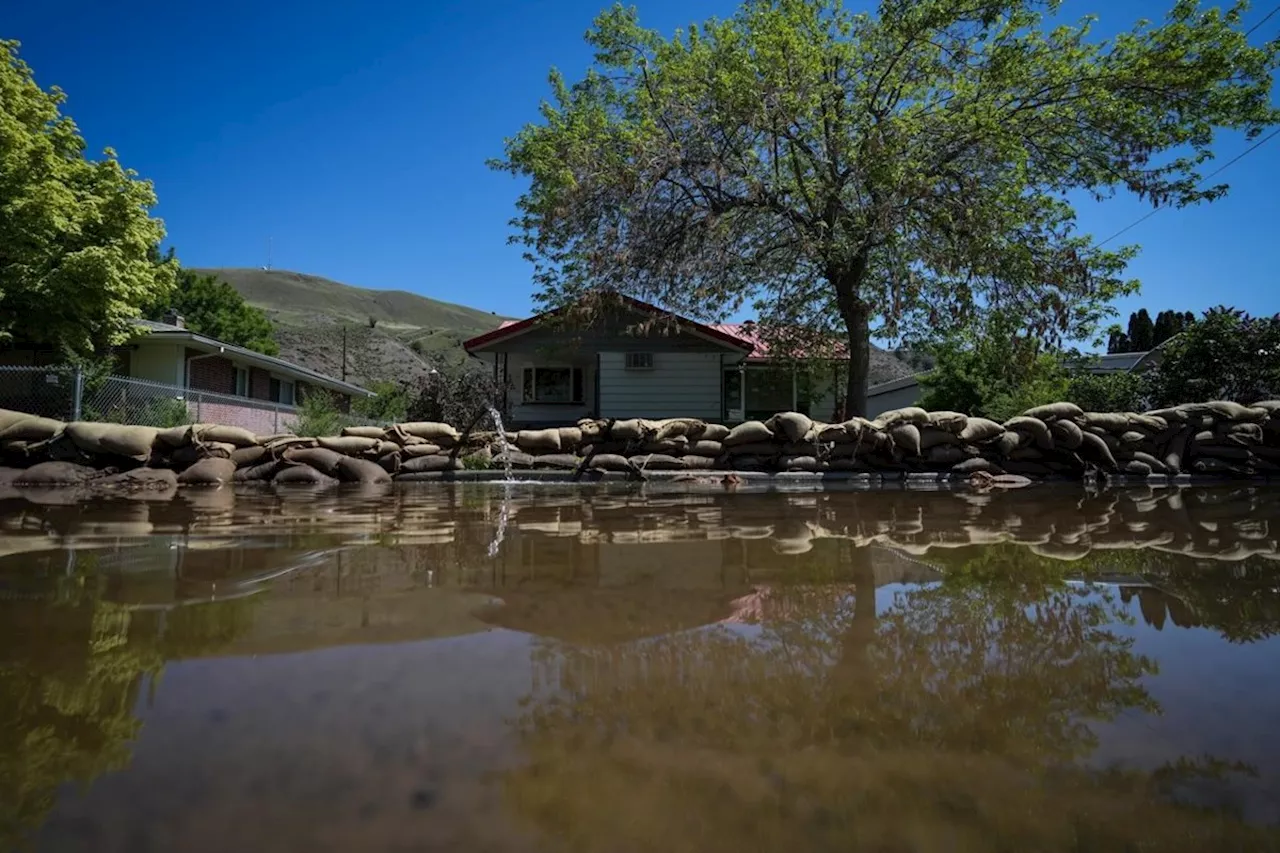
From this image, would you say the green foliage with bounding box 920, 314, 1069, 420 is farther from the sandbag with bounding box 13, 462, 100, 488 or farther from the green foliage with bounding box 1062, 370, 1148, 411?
the sandbag with bounding box 13, 462, 100, 488

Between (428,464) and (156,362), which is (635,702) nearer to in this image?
(428,464)

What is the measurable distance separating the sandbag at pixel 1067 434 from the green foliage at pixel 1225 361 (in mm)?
5913

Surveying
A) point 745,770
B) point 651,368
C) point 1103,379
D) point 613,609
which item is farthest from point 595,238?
point 745,770

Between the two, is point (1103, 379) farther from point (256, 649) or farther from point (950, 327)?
point (256, 649)

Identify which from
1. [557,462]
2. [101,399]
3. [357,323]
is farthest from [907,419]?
[357,323]

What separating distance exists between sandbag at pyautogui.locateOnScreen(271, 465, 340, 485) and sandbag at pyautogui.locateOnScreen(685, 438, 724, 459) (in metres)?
5.52

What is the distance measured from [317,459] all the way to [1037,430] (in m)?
11.3

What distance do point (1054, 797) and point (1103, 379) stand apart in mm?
19413

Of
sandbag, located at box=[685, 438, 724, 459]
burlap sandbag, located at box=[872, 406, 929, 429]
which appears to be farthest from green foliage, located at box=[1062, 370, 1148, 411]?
sandbag, located at box=[685, 438, 724, 459]

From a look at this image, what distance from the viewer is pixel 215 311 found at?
40.0m

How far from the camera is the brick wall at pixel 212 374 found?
73.2 ft

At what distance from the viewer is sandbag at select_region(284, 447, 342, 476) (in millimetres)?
10250

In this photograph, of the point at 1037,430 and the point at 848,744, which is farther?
the point at 1037,430

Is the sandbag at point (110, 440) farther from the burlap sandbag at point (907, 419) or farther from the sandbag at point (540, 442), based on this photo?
the burlap sandbag at point (907, 419)
